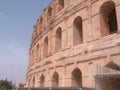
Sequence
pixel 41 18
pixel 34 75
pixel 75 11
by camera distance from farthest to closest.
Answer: pixel 41 18
pixel 34 75
pixel 75 11

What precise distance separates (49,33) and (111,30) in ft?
19.2

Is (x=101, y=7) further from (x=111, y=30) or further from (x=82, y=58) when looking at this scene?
(x=82, y=58)

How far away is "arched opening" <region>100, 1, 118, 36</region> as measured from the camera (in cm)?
1170

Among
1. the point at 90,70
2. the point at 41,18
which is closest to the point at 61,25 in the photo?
the point at 90,70

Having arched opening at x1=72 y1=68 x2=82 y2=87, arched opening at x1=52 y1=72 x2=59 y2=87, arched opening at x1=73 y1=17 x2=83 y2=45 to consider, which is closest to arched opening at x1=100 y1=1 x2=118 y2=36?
arched opening at x1=73 y1=17 x2=83 y2=45

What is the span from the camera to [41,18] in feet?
67.6

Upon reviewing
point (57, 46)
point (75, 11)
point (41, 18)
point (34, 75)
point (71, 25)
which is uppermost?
point (41, 18)

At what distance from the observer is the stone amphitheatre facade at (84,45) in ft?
34.4

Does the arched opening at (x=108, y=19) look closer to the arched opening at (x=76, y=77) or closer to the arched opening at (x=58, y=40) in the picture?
the arched opening at (x=76, y=77)

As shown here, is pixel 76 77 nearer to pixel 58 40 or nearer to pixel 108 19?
pixel 58 40

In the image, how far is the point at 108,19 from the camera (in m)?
12.2

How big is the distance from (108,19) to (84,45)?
2.05 meters

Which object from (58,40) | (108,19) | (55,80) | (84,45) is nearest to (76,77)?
(84,45)

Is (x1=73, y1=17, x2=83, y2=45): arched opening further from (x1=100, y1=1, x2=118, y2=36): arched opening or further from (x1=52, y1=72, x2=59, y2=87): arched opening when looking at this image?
(x1=52, y1=72, x2=59, y2=87): arched opening
